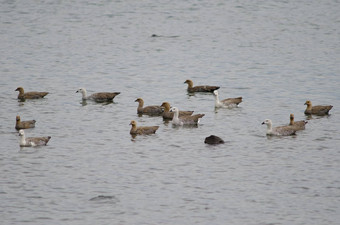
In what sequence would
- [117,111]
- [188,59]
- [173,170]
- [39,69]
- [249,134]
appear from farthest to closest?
[188,59] < [39,69] < [117,111] < [249,134] < [173,170]

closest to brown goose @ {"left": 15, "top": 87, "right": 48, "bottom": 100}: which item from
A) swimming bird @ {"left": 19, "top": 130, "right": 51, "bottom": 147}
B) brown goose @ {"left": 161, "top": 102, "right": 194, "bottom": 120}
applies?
brown goose @ {"left": 161, "top": 102, "right": 194, "bottom": 120}

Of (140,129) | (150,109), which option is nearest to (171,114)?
(150,109)

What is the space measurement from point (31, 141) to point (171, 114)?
25.0 feet

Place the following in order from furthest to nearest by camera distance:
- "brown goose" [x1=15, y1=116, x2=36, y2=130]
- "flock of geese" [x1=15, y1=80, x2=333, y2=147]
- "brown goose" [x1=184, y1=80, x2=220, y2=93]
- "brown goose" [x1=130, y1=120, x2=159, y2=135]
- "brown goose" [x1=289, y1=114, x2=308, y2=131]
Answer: "brown goose" [x1=184, y1=80, x2=220, y2=93]
"brown goose" [x1=289, y1=114, x2=308, y2=131]
"brown goose" [x1=15, y1=116, x2=36, y2=130]
"brown goose" [x1=130, y1=120, x2=159, y2=135]
"flock of geese" [x1=15, y1=80, x2=333, y2=147]

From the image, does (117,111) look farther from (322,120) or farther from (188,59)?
(188,59)

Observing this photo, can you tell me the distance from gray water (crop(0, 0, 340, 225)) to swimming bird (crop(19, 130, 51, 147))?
41 cm

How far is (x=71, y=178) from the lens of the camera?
22062 millimetres

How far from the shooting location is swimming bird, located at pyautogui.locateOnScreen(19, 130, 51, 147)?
83.1ft

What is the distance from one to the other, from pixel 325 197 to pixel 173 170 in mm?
5193

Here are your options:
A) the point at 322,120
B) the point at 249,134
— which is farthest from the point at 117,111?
the point at 322,120

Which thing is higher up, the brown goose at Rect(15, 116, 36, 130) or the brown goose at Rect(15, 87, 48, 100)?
the brown goose at Rect(15, 87, 48, 100)

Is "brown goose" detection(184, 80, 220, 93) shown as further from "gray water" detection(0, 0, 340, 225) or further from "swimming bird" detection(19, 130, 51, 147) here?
"swimming bird" detection(19, 130, 51, 147)

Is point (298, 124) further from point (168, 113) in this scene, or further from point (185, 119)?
point (168, 113)

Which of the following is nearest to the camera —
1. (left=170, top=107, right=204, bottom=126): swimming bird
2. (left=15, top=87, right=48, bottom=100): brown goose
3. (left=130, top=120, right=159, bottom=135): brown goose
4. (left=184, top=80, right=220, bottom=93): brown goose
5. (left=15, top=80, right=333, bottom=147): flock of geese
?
(left=15, top=80, right=333, bottom=147): flock of geese
